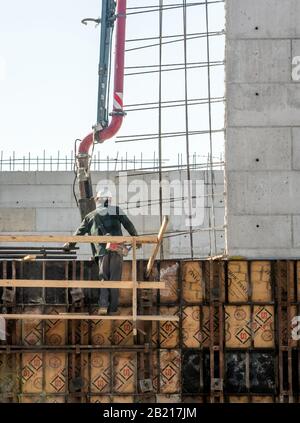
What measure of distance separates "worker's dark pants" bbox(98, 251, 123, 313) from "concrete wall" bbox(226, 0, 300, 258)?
2.11m

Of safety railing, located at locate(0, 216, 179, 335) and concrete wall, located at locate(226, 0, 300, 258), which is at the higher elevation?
concrete wall, located at locate(226, 0, 300, 258)

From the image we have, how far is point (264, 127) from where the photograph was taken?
619 inches

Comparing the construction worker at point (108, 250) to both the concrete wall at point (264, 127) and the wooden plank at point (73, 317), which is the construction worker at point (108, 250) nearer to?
the wooden plank at point (73, 317)

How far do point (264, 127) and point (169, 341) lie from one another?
12.4ft

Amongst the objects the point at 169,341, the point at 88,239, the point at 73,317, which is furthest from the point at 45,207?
the point at 88,239

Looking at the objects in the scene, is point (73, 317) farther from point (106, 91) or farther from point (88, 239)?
point (106, 91)

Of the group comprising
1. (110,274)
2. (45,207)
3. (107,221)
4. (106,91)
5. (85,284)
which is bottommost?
(85,284)

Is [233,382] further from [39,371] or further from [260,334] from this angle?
[39,371]

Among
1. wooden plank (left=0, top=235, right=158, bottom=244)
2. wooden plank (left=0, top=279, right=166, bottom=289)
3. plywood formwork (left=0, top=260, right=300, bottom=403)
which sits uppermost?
wooden plank (left=0, top=235, right=158, bottom=244)

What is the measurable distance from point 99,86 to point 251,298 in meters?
6.44

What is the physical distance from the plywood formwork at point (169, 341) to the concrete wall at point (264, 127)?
81 cm

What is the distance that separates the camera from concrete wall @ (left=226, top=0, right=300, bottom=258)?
15570 mm
